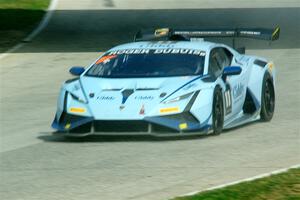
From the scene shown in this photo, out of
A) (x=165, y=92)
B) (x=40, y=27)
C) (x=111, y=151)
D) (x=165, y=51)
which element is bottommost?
(x=111, y=151)

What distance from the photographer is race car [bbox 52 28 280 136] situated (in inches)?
512

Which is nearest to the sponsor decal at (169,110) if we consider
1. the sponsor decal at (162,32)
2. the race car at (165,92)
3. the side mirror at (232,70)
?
the race car at (165,92)

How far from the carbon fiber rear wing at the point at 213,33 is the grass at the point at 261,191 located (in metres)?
5.95

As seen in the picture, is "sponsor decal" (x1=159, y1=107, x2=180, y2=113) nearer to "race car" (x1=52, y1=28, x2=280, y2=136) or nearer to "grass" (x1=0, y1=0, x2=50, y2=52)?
"race car" (x1=52, y1=28, x2=280, y2=136)

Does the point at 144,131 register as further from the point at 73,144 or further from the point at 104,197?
the point at 104,197

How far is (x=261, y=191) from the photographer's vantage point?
934cm

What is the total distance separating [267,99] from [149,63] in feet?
7.29

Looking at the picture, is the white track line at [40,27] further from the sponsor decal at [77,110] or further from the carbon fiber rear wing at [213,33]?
the sponsor decal at [77,110]

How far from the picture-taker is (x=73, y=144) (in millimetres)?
13336

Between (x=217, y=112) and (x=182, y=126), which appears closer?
(x=182, y=126)

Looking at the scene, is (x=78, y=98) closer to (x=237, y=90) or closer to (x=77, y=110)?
(x=77, y=110)

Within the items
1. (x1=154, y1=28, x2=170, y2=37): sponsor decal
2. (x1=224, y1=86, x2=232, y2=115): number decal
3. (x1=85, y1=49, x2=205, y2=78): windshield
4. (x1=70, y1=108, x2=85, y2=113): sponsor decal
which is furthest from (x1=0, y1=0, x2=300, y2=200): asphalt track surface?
(x1=154, y1=28, x2=170, y2=37): sponsor decal

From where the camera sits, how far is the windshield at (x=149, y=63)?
13.9 m

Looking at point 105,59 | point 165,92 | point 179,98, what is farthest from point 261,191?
point 105,59
